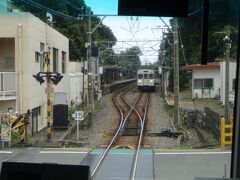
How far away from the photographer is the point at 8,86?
1116 centimetres

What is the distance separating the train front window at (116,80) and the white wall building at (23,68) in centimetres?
3

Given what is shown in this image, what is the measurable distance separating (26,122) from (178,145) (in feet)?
8.46

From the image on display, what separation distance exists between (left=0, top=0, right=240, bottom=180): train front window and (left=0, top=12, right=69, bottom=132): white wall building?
31 millimetres

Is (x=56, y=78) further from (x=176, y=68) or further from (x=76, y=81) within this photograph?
(x=76, y=81)

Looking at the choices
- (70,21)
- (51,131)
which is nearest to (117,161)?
(70,21)

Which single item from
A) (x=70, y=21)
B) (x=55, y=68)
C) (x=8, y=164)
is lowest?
(x=8, y=164)

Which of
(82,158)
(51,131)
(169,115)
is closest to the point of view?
(82,158)

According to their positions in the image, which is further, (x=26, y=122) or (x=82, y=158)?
(x=26, y=122)

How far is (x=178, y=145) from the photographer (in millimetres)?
8820

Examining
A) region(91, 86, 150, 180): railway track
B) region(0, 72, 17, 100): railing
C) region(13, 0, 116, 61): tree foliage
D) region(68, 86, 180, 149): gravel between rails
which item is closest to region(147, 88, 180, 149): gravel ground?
region(68, 86, 180, 149): gravel between rails

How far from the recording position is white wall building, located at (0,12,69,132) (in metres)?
7.69

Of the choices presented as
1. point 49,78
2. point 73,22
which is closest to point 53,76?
point 49,78

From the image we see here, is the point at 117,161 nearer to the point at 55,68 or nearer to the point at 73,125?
the point at 55,68

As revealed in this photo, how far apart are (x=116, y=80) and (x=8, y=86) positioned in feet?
8.13
